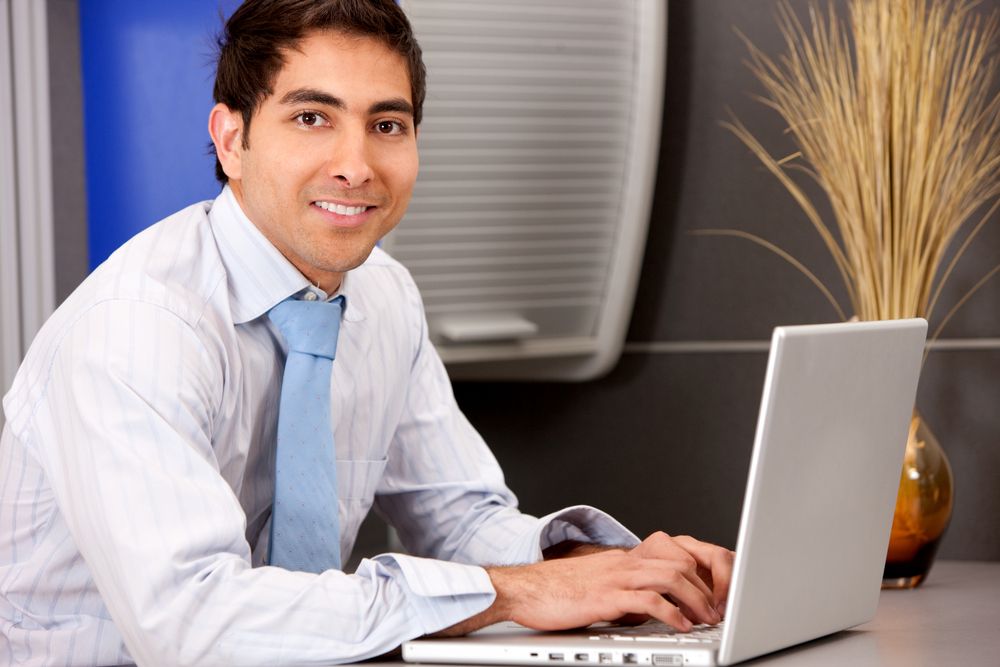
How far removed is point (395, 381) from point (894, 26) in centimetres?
85

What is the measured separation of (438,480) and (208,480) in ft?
1.66

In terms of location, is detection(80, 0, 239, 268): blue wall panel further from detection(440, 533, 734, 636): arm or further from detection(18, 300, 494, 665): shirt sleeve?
detection(440, 533, 734, 636): arm

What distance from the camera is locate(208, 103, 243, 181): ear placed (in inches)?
55.0

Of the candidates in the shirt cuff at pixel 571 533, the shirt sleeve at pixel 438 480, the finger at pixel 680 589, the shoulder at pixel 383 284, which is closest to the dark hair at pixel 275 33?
the shoulder at pixel 383 284

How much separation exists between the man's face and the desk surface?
0.47 m

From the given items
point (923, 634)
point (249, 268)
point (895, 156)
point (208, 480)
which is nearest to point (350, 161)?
point (249, 268)

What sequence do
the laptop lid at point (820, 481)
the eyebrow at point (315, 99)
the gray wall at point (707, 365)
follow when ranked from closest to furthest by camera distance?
the laptop lid at point (820, 481) < the eyebrow at point (315, 99) < the gray wall at point (707, 365)

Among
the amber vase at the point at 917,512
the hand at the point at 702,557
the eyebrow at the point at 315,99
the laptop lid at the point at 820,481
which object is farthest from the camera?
the amber vase at the point at 917,512

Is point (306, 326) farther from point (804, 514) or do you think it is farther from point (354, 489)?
point (804, 514)

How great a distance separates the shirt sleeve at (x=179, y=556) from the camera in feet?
3.40

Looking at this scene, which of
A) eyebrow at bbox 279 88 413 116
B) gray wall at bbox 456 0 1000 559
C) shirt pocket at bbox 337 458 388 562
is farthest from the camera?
gray wall at bbox 456 0 1000 559

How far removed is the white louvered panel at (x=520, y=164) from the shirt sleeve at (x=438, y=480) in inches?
19.0

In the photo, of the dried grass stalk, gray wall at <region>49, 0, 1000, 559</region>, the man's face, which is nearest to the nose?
the man's face

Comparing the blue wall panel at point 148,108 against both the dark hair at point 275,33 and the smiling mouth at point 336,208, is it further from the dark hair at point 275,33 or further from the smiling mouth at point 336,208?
the smiling mouth at point 336,208
